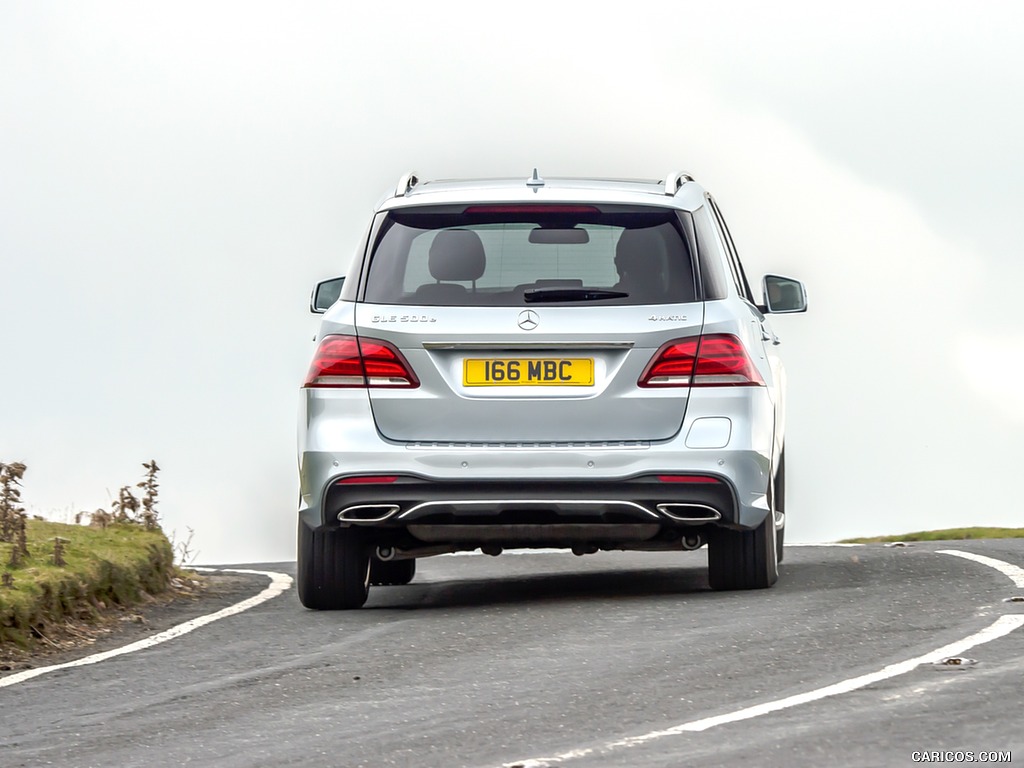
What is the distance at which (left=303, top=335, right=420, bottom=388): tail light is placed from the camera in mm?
8820

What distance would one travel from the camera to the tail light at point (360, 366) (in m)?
8.82

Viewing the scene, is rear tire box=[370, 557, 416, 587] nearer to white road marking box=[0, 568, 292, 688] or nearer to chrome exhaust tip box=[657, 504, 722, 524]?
white road marking box=[0, 568, 292, 688]

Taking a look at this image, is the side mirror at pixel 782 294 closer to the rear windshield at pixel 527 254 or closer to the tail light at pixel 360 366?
the rear windshield at pixel 527 254

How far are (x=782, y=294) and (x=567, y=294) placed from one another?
88.3 inches

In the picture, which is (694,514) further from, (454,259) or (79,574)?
(79,574)

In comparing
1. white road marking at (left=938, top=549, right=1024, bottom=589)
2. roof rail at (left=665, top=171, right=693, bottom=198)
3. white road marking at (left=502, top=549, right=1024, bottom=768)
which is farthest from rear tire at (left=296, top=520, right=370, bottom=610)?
white road marking at (left=938, top=549, right=1024, bottom=589)

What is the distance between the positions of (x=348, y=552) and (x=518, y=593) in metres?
1.46

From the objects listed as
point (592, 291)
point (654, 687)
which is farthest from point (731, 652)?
point (592, 291)

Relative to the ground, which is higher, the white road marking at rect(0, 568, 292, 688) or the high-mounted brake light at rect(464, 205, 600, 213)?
the high-mounted brake light at rect(464, 205, 600, 213)

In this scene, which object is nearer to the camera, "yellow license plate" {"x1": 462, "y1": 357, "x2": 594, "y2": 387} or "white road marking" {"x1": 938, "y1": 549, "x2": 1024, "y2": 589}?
"yellow license plate" {"x1": 462, "y1": 357, "x2": 594, "y2": 387}

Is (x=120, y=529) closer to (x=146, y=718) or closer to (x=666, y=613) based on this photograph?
(x=666, y=613)

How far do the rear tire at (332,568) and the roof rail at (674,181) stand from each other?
2.34 m

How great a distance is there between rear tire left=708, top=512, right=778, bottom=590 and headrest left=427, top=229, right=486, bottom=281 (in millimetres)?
1841

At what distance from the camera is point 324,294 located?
998 centimetres
